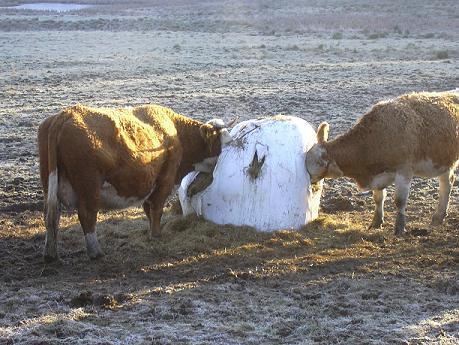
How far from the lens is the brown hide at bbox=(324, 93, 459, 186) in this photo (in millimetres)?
9789

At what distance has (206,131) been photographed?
10281 mm

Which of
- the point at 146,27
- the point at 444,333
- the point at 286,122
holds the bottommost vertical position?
the point at 146,27

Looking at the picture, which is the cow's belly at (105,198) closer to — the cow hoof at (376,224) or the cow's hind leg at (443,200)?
the cow hoof at (376,224)

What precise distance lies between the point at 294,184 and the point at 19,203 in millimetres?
3919

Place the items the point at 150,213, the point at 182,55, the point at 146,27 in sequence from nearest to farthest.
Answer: the point at 150,213, the point at 182,55, the point at 146,27

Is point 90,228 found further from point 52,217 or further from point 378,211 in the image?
point 378,211

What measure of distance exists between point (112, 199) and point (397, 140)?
11.3 feet

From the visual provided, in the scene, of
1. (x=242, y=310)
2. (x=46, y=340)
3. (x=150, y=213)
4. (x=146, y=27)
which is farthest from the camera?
(x=146, y=27)

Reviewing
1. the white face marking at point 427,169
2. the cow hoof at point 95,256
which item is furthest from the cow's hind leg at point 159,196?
the white face marking at point 427,169

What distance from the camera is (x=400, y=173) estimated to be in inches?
389

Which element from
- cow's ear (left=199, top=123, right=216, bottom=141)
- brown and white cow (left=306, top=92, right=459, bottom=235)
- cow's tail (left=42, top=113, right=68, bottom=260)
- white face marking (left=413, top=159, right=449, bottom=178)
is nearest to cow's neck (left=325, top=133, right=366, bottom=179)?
brown and white cow (left=306, top=92, right=459, bottom=235)

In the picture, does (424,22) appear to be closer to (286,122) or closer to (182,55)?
(182,55)

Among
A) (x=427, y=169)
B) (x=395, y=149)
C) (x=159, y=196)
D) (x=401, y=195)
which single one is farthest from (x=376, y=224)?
(x=159, y=196)

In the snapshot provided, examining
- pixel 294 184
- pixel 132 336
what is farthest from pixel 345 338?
pixel 294 184
